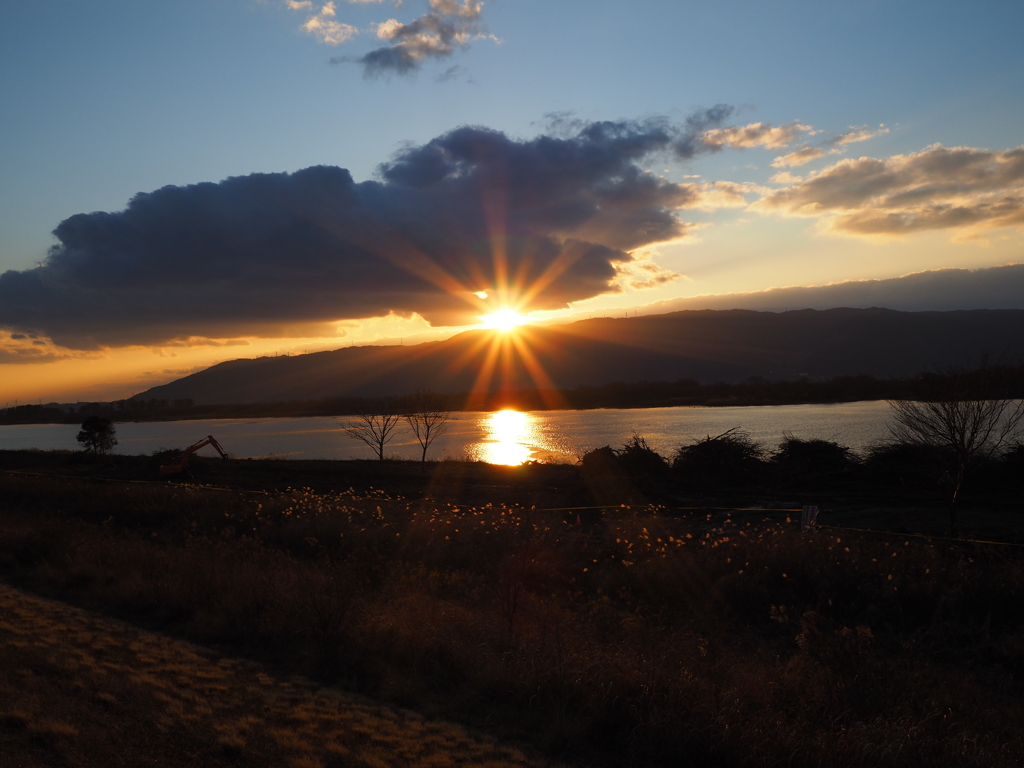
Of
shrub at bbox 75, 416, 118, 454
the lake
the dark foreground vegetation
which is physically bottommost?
the lake

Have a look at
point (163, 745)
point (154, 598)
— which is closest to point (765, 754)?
point (163, 745)

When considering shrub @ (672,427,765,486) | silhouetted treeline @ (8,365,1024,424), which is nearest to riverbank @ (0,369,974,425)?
silhouetted treeline @ (8,365,1024,424)

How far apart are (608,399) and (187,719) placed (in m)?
123

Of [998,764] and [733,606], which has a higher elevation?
[998,764]

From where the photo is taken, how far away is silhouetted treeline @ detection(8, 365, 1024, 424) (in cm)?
10156

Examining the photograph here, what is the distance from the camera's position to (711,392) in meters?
120

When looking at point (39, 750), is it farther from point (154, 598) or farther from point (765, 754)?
point (154, 598)

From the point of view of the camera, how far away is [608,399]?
12669 centimetres

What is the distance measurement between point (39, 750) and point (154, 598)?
6537 mm

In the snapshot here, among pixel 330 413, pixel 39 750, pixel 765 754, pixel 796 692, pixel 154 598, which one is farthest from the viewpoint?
pixel 330 413

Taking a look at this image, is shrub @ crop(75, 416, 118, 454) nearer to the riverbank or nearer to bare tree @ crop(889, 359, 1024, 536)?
the riverbank

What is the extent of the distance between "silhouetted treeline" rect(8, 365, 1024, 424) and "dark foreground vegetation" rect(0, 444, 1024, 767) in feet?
163

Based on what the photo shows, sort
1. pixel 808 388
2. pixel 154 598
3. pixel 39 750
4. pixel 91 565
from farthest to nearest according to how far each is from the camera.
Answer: pixel 808 388
pixel 91 565
pixel 154 598
pixel 39 750

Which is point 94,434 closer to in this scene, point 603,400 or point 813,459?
point 813,459
